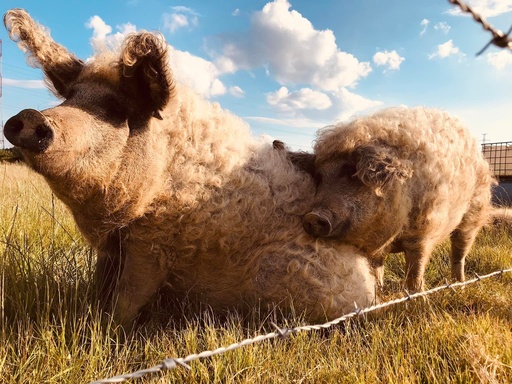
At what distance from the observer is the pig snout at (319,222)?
339 centimetres

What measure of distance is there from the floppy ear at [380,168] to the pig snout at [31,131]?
2126 millimetres

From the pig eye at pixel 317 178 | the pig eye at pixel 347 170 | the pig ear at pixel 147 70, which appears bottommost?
the pig eye at pixel 317 178

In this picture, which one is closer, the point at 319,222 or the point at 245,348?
the point at 245,348

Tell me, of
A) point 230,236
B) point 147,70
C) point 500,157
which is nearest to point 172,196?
point 230,236

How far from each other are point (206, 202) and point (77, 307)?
1135mm

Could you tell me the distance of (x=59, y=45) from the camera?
332 cm

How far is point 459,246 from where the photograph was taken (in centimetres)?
484

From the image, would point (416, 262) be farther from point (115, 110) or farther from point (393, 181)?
point (115, 110)

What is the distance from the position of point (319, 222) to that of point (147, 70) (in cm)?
157

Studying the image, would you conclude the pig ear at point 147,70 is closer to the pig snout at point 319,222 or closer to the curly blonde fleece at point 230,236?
the curly blonde fleece at point 230,236

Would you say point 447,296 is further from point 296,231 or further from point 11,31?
point 11,31

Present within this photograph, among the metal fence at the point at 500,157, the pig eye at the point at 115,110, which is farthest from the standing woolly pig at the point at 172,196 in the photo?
the metal fence at the point at 500,157

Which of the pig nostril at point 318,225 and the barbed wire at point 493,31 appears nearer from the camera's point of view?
the barbed wire at point 493,31

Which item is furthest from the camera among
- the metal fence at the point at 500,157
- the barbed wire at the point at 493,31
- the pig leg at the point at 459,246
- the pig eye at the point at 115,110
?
the metal fence at the point at 500,157
